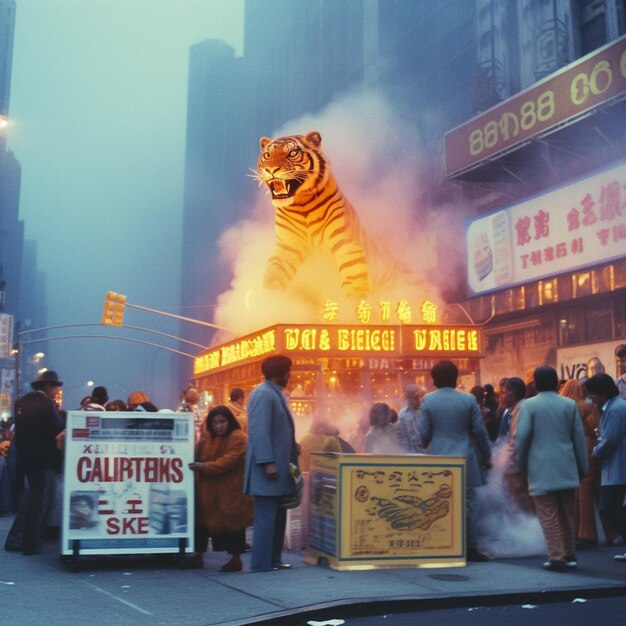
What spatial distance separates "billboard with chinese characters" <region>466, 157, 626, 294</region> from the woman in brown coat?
1978 centimetres

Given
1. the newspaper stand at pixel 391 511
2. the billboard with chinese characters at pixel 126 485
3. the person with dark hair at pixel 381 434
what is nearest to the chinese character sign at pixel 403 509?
the newspaper stand at pixel 391 511

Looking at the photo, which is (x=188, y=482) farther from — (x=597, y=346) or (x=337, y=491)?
(x=597, y=346)

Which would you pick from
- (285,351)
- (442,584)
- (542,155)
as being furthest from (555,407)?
(542,155)

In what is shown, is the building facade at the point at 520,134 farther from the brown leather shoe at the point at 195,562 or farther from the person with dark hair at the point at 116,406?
the brown leather shoe at the point at 195,562

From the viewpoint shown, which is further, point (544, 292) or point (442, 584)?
point (544, 292)

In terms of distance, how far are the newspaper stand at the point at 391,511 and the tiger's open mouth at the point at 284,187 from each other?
44.7 ft

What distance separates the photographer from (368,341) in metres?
18.7

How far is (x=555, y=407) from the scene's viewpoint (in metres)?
7.47

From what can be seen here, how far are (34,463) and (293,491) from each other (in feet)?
9.45

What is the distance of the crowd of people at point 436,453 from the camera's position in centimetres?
735

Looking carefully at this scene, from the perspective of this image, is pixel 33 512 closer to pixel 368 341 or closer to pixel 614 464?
pixel 614 464

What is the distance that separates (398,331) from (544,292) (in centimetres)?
1137

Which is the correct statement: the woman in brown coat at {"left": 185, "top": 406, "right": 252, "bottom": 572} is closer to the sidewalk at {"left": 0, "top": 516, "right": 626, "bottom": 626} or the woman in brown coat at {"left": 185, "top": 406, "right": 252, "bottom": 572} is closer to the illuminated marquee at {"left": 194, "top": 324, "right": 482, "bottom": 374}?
the sidewalk at {"left": 0, "top": 516, "right": 626, "bottom": 626}

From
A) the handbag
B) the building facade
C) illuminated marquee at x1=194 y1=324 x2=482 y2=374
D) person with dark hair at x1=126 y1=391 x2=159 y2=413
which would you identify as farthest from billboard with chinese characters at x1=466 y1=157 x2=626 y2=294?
the handbag
